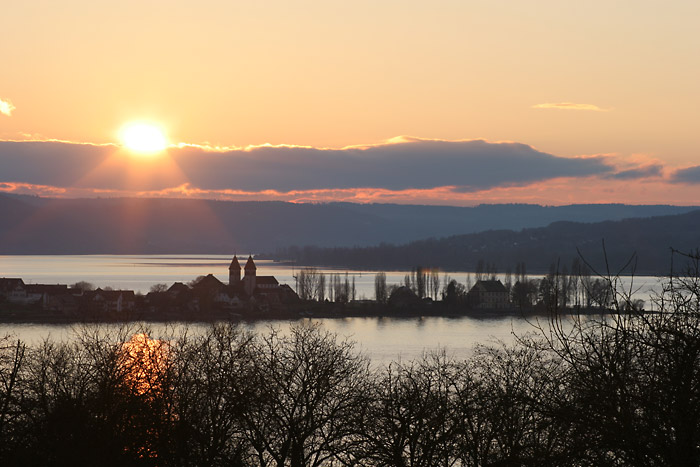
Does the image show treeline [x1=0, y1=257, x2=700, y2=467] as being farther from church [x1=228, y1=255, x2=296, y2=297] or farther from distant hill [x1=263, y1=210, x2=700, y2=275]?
distant hill [x1=263, y1=210, x2=700, y2=275]

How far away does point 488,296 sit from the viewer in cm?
4484

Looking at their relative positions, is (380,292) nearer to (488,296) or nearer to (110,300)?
(488,296)

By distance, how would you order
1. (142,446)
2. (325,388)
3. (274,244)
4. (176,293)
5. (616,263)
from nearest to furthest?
(142,446), (325,388), (176,293), (616,263), (274,244)

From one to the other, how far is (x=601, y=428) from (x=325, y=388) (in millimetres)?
6023

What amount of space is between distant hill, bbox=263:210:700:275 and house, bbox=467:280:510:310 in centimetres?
3993

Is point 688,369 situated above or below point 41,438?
above

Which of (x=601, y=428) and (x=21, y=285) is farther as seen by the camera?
(x=21, y=285)

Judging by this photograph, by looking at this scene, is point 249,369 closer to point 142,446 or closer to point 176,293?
point 142,446

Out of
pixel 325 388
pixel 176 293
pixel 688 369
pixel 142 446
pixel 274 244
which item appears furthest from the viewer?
pixel 274 244

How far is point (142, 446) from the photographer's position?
7148 millimetres

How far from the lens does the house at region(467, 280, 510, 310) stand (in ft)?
144

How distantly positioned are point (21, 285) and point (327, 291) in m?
16.9

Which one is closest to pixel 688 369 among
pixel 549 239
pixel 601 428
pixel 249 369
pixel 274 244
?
pixel 601 428

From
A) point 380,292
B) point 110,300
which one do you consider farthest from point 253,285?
point 110,300
